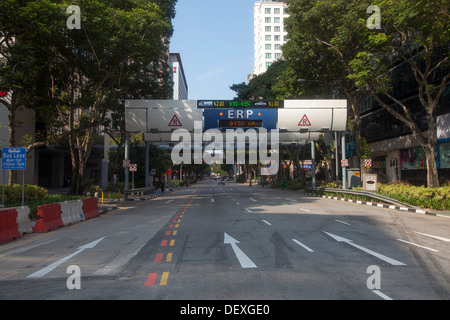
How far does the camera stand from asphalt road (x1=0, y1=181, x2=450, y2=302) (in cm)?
561

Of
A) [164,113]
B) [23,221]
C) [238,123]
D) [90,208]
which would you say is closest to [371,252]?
[23,221]

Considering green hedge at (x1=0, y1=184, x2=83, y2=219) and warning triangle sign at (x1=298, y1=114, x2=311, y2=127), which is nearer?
green hedge at (x1=0, y1=184, x2=83, y2=219)

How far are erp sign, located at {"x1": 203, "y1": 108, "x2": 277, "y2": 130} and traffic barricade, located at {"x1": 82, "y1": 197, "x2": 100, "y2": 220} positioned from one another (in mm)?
12594

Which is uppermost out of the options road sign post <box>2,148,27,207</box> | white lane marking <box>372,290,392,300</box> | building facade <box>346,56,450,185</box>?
building facade <box>346,56,450,185</box>

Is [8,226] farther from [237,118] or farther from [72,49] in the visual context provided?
[237,118]

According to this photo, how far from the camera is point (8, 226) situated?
11508 millimetres

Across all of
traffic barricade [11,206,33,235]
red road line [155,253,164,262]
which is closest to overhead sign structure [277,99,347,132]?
traffic barricade [11,206,33,235]

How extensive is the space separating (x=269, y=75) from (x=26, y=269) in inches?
1669

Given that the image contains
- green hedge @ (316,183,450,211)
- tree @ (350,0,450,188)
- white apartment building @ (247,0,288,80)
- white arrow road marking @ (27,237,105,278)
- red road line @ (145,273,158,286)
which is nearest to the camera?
red road line @ (145,273,158,286)

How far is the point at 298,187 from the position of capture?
47250mm

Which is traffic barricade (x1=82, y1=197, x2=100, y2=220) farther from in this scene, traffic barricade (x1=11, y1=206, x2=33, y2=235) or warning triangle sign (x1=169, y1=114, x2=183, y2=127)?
warning triangle sign (x1=169, y1=114, x2=183, y2=127)

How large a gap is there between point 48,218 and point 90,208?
15.0 feet

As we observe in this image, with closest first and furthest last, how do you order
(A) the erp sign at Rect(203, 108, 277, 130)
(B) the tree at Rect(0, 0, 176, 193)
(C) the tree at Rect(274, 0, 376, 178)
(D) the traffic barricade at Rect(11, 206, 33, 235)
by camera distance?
(D) the traffic barricade at Rect(11, 206, 33, 235) < (B) the tree at Rect(0, 0, 176, 193) < (C) the tree at Rect(274, 0, 376, 178) < (A) the erp sign at Rect(203, 108, 277, 130)

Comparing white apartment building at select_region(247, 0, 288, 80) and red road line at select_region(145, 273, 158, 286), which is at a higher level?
white apartment building at select_region(247, 0, 288, 80)
